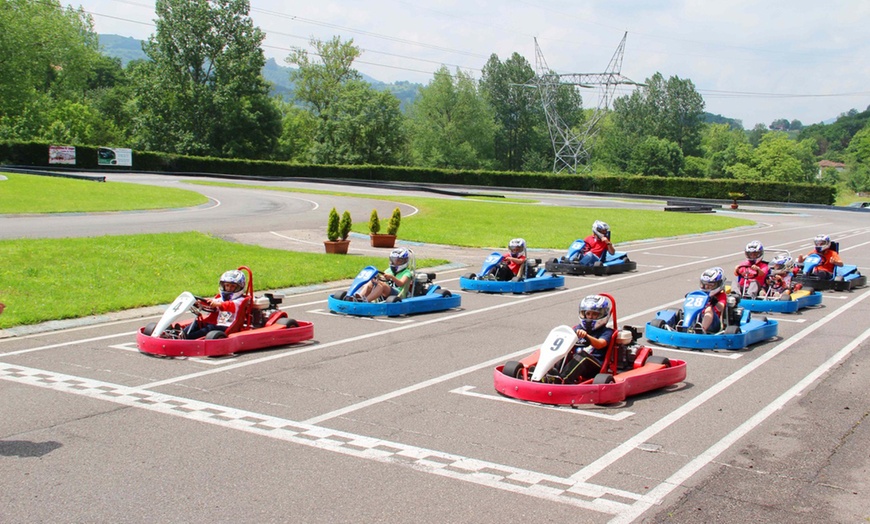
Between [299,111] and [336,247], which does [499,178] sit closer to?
[299,111]

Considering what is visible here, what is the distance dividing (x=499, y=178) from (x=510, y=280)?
6294 cm

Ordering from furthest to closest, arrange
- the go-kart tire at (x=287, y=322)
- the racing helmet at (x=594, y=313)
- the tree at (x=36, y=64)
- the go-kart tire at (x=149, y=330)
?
the tree at (x=36, y=64)
the go-kart tire at (x=287, y=322)
the go-kart tire at (x=149, y=330)
the racing helmet at (x=594, y=313)

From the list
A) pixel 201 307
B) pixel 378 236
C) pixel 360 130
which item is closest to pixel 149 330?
pixel 201 307

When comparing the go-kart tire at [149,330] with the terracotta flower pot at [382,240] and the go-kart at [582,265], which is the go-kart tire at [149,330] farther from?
the terracotta flower pot at [382,240]

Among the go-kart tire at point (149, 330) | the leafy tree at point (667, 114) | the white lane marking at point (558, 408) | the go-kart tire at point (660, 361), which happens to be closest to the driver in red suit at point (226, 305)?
the go-kart tire at point (149, 330)

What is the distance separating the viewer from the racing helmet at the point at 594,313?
962 centimetres

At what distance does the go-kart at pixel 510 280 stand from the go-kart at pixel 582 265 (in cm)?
280

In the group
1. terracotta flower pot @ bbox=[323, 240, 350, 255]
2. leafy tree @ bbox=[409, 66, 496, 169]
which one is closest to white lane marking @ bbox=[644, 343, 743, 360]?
terracotta flower pot @ bbox=[323, 240, 350, 255]

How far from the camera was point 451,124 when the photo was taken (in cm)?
10550

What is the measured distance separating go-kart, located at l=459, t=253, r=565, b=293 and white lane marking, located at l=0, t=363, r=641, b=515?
948 centimetres

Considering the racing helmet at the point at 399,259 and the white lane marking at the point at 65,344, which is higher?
the racing helmet at the point at 399,259

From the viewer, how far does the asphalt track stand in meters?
5.94

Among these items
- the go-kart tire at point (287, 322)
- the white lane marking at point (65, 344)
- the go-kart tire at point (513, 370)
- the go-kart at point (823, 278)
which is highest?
the go-kart at point (823, 278)

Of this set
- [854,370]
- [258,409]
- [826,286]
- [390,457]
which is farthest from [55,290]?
[826,286]
